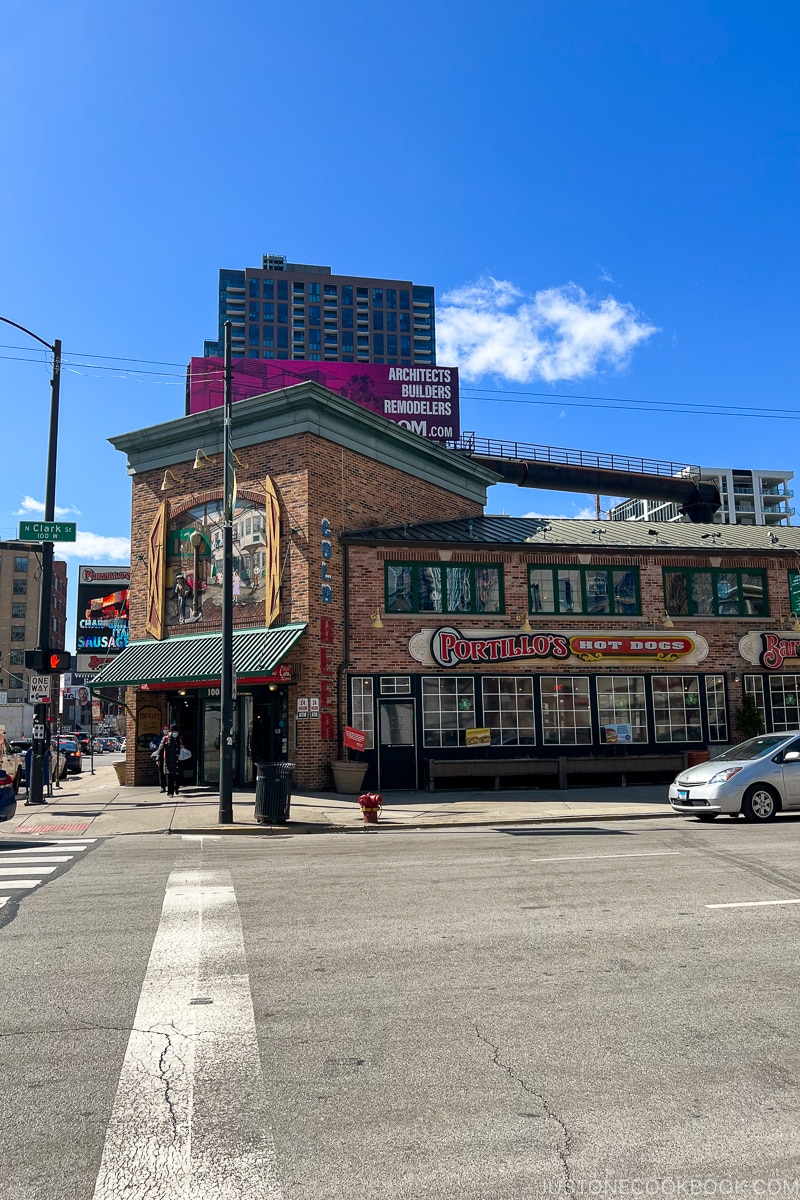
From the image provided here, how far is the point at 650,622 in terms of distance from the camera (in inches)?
940

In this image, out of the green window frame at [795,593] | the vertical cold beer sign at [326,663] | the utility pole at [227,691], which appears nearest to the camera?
the utility pole at [227,691]

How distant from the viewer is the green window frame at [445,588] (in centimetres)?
2259

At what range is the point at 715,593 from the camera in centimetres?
2448

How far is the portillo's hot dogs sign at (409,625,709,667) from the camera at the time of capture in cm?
2223

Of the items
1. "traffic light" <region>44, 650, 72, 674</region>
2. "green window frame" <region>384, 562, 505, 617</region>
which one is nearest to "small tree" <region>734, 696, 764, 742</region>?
"green window frame" <region>384, 562, 505, 617</region>

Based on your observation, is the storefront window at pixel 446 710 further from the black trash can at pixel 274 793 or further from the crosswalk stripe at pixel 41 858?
the crosswalk stripe at pixel 41 858

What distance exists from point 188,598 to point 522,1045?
20.4 meters

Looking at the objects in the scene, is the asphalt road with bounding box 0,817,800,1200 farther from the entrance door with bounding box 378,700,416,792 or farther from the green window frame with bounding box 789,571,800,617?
the green window frame with bounding box 789,571,800,617

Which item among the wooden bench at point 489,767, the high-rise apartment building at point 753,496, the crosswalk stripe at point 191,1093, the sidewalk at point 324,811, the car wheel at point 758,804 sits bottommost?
the sidewalk at point 324,811

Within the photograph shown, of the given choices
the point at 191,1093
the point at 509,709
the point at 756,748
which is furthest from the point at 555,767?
the point at 191,1093

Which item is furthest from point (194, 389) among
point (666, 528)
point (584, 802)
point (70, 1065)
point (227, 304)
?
point (227, 304)

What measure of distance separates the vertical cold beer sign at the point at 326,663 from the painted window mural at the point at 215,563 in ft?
4.36

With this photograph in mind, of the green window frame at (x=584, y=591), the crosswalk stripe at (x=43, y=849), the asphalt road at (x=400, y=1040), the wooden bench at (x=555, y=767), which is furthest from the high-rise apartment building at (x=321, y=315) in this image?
the asphalt road at (x=400, y=1040)

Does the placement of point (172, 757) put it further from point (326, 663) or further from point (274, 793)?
point (274, 793)
